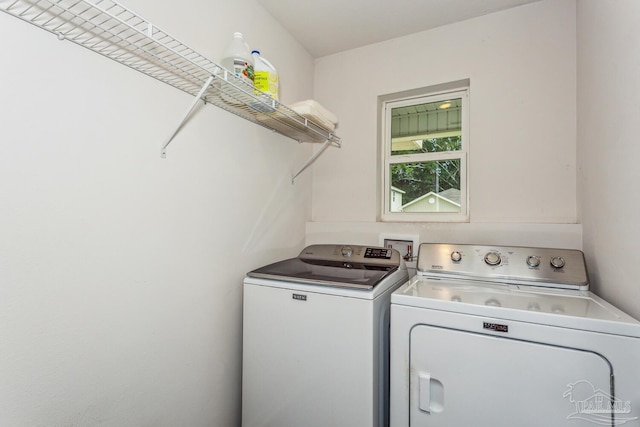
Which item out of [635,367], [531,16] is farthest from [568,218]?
[531,16]

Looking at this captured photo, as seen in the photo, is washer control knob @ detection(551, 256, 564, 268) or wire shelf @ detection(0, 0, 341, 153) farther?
washer control knob @ detection(551, 256, 564, 268)

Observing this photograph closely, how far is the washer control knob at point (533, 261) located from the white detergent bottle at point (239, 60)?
5.43 feet

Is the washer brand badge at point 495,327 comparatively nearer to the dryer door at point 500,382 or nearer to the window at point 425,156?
the dryer door at point 500,382

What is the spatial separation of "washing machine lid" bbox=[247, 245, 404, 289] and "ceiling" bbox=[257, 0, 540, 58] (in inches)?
60.3

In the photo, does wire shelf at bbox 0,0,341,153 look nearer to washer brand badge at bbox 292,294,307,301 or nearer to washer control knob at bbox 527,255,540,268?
washer brand badge at bbox 292,294,307,301

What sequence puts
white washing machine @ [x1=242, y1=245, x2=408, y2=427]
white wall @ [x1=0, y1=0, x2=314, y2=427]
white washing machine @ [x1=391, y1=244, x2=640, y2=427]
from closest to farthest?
1. white wall @ [x1=0, y1=0, x2=314, y2=427]
2. white washing machine @ [x1=391, y1=244, x2=640, y2=427]
3. white washing machine @ [x1=242, y1=245, x2=408, y2=427]

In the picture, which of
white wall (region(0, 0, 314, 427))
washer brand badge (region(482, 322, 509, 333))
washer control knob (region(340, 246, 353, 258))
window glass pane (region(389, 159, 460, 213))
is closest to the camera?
white wall (region(0, 0, 314, 427))

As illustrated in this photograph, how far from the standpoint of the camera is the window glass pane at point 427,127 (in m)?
2.27

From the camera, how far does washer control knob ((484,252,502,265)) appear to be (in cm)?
166

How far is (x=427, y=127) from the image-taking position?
7.79 ft

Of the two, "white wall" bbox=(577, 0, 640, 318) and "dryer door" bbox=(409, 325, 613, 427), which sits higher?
"white wall" bbox=(577, 0, 640, 318)

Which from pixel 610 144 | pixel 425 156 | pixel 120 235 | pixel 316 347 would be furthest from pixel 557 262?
pixel 120 235

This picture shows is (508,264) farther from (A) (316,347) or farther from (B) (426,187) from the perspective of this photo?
(A) (316,347)

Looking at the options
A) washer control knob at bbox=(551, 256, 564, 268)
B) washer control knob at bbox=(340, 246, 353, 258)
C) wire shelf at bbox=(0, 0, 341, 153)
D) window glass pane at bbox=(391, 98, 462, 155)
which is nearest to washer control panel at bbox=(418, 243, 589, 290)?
washer control knob at bbox=(551, 256, 564, 268)
